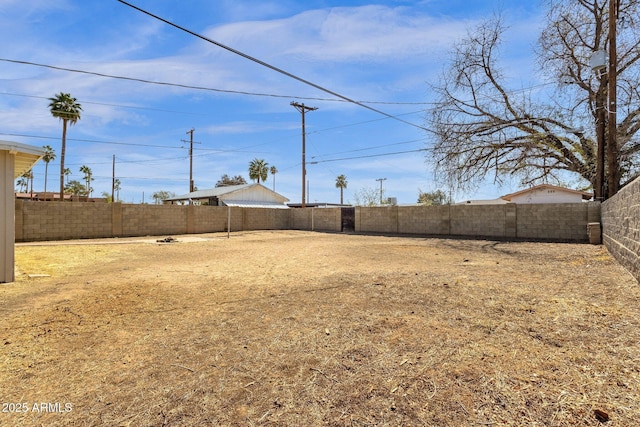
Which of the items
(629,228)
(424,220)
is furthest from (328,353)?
(424,220)

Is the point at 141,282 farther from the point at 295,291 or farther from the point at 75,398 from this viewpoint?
the point at 75,398

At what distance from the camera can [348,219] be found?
23094 millimetres

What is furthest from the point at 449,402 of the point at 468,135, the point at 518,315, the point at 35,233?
the point at 35,233

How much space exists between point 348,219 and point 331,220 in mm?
1428

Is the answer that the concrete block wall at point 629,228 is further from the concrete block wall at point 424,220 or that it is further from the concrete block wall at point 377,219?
the concrete block wall at point 377,219

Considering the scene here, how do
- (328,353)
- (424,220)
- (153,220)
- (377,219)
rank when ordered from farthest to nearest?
(377,219) → (153,220) → (424,220) → (328,353)

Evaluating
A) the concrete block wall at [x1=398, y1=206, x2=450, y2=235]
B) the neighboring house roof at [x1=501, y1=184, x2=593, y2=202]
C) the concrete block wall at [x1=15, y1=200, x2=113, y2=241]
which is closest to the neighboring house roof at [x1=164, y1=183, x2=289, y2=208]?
the concrete block wall at [x1=15, y1=200, x2=113, y2=241]

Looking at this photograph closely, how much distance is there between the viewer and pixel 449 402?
221cm

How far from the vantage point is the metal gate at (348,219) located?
898 inches

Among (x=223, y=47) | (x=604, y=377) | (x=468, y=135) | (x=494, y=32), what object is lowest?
(x=604, y=377)

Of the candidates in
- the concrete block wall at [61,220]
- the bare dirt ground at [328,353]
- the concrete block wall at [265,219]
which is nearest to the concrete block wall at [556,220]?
the bare dirt ground at [328,353]

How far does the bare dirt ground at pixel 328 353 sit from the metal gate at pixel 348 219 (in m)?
16.8

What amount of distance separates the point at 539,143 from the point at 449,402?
16.5 meters

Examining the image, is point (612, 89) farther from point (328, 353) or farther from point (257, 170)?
point (257, 170)
